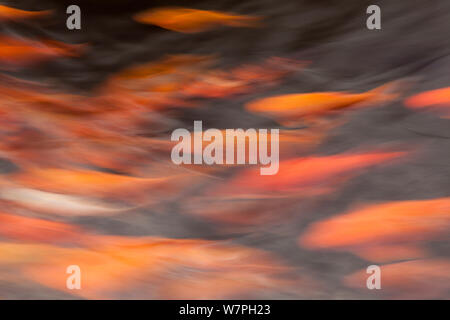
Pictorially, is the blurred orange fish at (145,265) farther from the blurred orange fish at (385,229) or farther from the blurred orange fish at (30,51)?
the blurred orange fish at (30,51)

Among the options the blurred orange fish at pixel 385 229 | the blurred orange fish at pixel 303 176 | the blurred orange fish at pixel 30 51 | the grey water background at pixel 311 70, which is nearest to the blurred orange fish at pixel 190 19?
the grey water background at pixel 311 70

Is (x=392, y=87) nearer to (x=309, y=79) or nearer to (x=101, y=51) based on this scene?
(x=309, y=79)

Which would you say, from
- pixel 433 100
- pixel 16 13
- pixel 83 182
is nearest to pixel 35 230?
pixel 83 182

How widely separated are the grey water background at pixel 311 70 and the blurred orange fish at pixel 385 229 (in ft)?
0.05

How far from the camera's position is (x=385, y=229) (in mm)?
862

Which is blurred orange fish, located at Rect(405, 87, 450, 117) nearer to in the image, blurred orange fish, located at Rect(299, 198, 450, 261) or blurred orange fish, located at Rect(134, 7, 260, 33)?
blurred orange fish, located at Rect(299, 198, 450, 261)

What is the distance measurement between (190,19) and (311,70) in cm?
31

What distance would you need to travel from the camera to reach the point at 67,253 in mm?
859

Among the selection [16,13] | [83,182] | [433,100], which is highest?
[16,13]

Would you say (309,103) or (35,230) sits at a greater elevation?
(309,103)

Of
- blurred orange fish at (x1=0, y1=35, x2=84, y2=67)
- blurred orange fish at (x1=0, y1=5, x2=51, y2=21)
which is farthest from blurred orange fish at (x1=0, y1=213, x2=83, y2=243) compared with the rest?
blurred orange fish at (x1=0, y1=5, x2=51, y2=21)

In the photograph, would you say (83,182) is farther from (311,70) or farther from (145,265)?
(311,70)

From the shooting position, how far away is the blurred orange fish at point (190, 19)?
1.12 metres

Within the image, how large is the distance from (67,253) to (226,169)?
32 cm
